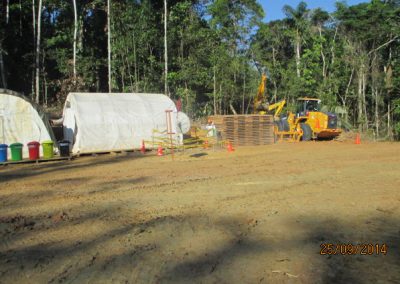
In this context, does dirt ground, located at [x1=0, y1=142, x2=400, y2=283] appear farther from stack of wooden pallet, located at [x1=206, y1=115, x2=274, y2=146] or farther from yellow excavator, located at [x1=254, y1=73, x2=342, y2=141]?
yellow excavator, located at [x1=254, y1=73, x2=342, y2=141]

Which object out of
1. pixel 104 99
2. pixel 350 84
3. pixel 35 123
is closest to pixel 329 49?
pixel 350 84

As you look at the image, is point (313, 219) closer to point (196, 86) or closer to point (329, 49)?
point (196, 86)

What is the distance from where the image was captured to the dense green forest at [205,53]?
129 ft

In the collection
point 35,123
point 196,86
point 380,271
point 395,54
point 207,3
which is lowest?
point 380,271

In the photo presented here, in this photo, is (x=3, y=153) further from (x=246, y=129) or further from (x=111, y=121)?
(x=246, y=129)

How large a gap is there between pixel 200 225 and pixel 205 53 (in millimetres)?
35426

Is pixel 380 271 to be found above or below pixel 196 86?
below

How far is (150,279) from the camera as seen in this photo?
5.03 metres

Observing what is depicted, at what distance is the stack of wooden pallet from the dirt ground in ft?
36.5

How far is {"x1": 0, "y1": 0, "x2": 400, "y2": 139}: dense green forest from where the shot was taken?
39438mm

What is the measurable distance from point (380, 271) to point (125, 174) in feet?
30.8

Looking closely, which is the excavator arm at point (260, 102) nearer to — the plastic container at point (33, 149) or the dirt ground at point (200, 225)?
the plastic container at point (33, 149)

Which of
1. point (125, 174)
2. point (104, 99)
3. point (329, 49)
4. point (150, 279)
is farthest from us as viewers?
point (329, 49)

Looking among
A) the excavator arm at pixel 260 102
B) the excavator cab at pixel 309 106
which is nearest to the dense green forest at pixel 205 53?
the excavator arm at pixel 260 102
